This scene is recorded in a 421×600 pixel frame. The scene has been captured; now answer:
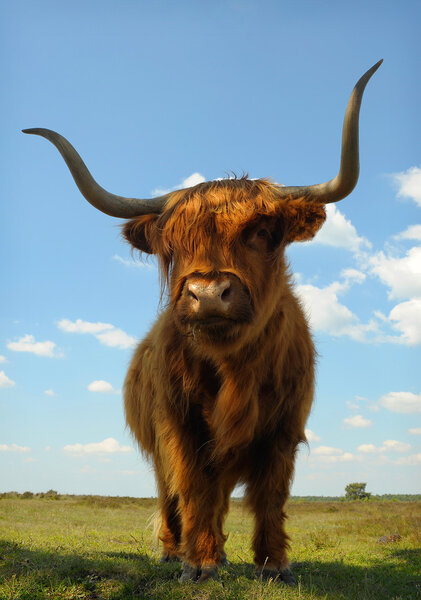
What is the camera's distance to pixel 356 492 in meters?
26.0

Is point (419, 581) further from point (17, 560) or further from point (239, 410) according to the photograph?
point (17, 560)

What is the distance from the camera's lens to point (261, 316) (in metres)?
3.76

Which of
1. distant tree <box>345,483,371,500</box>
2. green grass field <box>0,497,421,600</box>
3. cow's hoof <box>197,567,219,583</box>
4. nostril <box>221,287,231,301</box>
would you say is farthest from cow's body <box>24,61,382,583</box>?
distant tree <box>345,483,371,500</box>

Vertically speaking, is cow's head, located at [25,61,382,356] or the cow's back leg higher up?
cow's head, located at [25,61,382,356]

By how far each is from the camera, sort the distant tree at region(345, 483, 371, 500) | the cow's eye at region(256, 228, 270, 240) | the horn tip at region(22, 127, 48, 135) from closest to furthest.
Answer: the cow's eye at region(256, 228, 270, 240), the horn tip at region(22, 127, 48, 135), the distant tree at region(345, 483, 371, 500)

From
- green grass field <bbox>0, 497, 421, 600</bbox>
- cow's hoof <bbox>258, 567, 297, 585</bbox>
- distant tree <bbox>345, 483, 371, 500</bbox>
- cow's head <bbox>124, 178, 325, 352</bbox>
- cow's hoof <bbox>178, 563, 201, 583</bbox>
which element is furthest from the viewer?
distant tree <bbox>345, 483, 371, 500</bbox>

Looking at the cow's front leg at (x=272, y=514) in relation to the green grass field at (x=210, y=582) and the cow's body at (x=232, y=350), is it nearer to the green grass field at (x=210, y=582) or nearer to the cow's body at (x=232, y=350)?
the cow's body at (x=232, y=350)

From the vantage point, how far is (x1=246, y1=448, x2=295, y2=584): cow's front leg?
4211mm

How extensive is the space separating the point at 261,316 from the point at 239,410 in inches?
27.3

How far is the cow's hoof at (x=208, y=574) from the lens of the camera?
391 centimetres

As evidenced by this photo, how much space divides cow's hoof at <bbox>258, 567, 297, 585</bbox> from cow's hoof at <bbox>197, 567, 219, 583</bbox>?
35 centimetres

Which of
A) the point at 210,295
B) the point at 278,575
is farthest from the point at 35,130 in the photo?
the point at 278,575

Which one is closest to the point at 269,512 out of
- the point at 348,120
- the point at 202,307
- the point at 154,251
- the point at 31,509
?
the point at 202,307

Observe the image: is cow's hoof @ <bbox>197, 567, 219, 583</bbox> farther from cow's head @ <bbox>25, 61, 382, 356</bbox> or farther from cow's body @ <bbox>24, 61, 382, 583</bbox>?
cow's head @ <bbox>25, 61, 382, 356</bbox>
